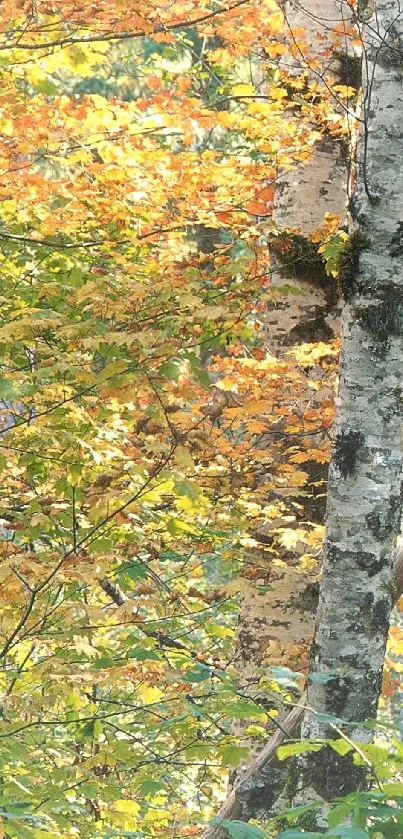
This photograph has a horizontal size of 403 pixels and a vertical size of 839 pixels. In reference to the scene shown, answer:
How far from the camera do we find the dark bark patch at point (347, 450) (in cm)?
373

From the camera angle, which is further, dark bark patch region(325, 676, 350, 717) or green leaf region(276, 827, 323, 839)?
dark bark patch region(325, 676, 350, 717)

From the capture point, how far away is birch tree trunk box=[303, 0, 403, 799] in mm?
3709

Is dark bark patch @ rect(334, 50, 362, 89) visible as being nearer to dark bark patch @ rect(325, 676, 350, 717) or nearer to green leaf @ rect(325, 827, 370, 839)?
dark bark patch @ rect(325, 676, 350, 717)

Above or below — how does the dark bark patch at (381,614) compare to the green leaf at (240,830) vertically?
above

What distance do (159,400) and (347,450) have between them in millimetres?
733

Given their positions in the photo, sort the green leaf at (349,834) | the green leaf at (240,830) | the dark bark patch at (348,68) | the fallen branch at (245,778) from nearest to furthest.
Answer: the green leaf at (349,834) → the green leaf at (240,830) → the fallen branch at (245,778) → the dark bark patch at (348,68)

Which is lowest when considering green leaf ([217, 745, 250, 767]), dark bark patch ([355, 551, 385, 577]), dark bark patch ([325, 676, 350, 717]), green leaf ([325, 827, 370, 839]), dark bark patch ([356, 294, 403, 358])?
green leaf ([325, 827, 370, 839])

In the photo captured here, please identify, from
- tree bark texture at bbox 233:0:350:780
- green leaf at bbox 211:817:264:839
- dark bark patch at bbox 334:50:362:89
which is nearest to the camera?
green leaf at bbox 211:817:264:839

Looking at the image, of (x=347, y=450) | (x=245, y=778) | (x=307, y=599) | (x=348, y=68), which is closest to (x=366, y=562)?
(x=347, y=450)

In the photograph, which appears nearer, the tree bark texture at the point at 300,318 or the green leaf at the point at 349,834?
the green leaf at the point at 349,834

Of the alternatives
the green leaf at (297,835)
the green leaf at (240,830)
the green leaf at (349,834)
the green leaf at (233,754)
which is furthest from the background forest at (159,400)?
the green leaf at (349,834)

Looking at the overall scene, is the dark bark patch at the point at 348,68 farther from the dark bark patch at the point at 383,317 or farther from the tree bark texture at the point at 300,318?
the dark bark patch at the point at 383,317

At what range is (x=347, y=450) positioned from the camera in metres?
3.74

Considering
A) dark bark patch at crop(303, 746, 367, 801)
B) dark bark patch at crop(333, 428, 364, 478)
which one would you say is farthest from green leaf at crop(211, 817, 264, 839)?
dark bark patch at crop(333, 428, 364, 478)
